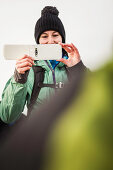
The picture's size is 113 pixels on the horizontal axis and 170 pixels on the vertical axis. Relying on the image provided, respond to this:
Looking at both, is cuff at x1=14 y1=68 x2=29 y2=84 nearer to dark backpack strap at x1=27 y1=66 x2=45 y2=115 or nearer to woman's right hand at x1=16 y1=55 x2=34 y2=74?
woman's right hand at x1=16 y1=55 x2=34 y2=74

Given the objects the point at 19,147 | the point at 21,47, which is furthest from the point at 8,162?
the point at 21,47

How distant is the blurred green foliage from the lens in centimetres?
5

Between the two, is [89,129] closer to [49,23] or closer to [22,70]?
[22,70]

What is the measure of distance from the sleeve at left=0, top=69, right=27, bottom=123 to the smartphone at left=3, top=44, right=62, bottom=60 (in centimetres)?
8

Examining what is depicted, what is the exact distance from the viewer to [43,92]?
86 centimetres

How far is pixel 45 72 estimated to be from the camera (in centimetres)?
96

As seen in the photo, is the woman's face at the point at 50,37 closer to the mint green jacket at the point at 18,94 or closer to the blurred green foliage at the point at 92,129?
the mint green jacket at the point at 18,94

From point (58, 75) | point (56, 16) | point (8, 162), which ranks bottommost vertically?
point (8, 162)

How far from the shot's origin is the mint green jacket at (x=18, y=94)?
61 cm

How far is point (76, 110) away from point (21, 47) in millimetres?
695

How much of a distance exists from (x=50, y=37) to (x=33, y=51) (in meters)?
0.49

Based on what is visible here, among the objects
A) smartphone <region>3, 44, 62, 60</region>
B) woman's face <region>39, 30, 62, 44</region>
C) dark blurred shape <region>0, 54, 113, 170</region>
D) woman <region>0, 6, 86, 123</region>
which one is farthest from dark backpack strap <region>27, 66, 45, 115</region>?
dark blurred shape <region>0, 54, 113, 170</region>

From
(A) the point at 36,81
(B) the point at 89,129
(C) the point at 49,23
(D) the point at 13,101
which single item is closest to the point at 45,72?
(A) the point at 36,81

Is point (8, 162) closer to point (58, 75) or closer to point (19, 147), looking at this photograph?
point (19, 147)
